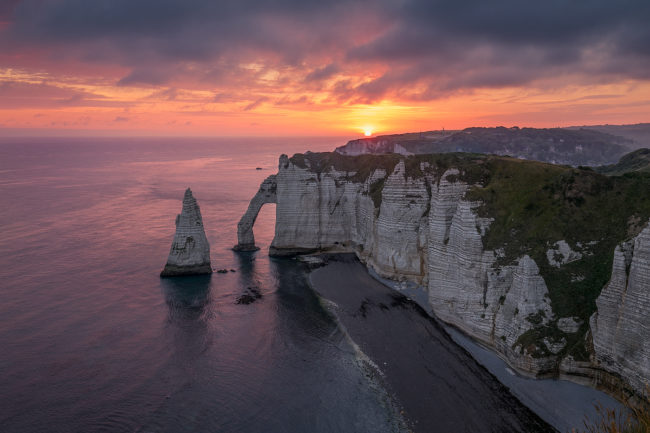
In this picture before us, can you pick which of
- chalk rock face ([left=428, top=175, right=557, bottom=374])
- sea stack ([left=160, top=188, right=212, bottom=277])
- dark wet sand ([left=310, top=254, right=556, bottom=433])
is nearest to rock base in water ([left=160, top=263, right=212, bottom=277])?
sea stack ([left=160, top=188, right=212, bottom=277])

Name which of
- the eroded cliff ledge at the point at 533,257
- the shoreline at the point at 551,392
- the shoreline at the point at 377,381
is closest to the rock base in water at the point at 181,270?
the shoreline at the point at 377,381

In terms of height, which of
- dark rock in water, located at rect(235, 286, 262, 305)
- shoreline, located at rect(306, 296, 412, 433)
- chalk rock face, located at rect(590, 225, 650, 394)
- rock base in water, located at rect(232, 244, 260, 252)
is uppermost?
chalk rock face, located at rect(590, 225, 650, 394)

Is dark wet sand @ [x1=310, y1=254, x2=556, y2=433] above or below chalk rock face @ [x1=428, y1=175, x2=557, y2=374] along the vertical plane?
below

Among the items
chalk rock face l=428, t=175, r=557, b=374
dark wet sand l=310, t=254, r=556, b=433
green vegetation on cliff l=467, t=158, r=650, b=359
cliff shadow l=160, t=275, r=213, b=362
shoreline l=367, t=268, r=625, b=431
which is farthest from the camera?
cliff shadow l=160, t=275, r=213, b=362

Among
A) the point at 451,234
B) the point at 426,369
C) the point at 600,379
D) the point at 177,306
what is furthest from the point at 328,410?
the point at 177,306

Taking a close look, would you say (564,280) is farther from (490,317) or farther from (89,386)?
(89,386)

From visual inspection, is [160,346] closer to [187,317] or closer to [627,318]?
[187,317]

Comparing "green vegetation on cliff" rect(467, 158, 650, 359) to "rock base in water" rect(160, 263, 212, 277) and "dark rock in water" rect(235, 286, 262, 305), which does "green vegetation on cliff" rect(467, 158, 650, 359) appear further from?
"rock base in water" rect(160, 263, 212, 277)

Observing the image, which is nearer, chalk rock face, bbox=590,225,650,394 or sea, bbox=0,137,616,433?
chalk rock face, bbox=590,225,650,394
